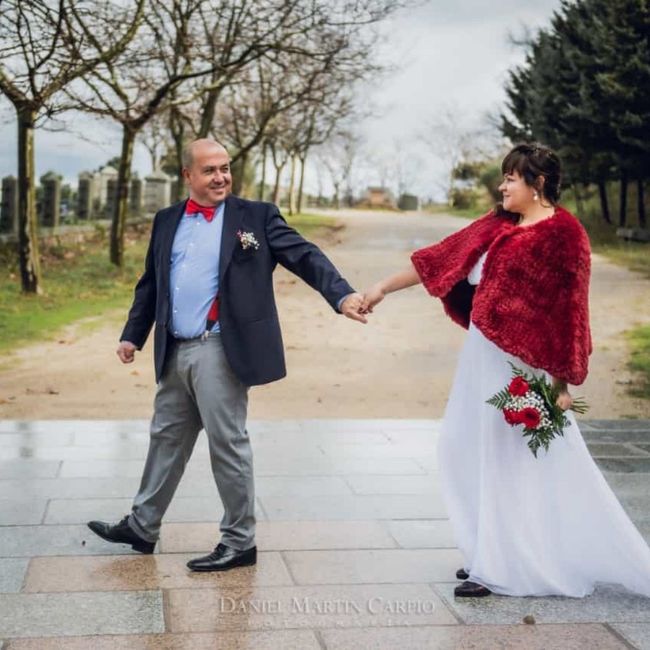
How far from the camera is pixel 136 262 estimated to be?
86.9 feet

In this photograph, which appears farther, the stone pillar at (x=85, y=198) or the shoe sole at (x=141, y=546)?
the stone pillar at (x=85, y=198)

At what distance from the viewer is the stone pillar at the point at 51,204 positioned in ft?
94.5

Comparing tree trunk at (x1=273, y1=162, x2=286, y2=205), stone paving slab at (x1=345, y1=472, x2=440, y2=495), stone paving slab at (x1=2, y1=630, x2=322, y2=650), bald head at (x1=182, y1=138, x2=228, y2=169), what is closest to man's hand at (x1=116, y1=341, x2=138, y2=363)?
bald head at (x1=182, y1=138, x2=228, y2=169)

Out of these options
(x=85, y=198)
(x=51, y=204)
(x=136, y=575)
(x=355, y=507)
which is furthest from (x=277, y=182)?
(x=136, y=575)

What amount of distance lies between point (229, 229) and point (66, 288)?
1622 centimetres

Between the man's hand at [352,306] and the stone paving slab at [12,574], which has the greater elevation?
the man's hand at [352,306]

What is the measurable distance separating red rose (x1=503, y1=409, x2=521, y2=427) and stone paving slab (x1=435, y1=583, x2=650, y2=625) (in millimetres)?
786

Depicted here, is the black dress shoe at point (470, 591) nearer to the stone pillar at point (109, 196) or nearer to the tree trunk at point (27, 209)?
the tree trunk at point (27, 209)

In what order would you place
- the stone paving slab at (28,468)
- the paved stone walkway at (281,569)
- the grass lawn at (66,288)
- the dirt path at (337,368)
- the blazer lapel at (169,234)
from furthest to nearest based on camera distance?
1. the grass lawn at (66,288)
2. the dirt path at (337,368)
3. the stone paving slab at (28,468)
4. the blazer lapel at (169,234)
5. the paved stone walkway at (281,569)

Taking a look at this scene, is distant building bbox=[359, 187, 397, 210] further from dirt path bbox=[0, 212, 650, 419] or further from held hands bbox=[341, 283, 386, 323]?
held hands bbox=[341, 283, 386, 323]

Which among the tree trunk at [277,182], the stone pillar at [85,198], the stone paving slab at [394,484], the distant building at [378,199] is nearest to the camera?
the stone paving slab at [394,484]

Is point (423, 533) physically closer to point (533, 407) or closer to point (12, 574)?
point (533, 407)

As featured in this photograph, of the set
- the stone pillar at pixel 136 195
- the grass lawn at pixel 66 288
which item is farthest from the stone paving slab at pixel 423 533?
the stone pillar at pixel 136 195

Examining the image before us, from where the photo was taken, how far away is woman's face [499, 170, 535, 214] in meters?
5.14
